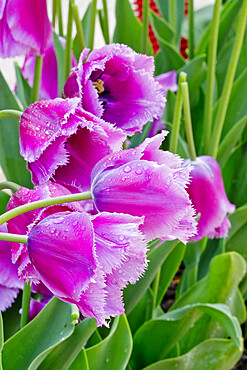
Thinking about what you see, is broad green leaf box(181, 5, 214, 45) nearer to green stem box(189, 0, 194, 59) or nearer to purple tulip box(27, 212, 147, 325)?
green stem box(189, 0, 194, 59)

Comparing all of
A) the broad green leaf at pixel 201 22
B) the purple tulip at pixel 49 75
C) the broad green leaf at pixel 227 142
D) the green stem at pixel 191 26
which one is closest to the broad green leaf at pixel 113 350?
the purple tulip at pixel 49 75

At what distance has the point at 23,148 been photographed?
408 millimetres

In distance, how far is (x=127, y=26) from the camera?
101 cm

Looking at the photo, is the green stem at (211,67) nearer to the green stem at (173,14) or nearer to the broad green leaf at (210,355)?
the broad green leaf at (210,355)

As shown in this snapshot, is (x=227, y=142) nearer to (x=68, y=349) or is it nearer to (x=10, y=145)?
(x=10, y=145)

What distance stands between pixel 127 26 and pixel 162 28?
164 mm

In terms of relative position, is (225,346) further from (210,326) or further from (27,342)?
(27,342)

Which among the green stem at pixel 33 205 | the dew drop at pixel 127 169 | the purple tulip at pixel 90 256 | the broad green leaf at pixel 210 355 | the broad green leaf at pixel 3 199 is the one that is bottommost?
the broad green leaf at pixel 210 355

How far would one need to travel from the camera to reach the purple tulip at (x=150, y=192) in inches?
13.1

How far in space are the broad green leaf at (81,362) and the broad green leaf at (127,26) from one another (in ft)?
1.80

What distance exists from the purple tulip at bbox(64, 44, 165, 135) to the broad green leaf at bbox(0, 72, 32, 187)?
0.75 ft

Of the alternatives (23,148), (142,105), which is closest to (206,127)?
(142,105)

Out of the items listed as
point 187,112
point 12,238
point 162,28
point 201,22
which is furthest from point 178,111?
point 201,22

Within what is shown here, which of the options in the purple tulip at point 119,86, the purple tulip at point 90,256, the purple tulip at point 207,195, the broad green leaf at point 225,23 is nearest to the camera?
the purple tulip at point 90,256
